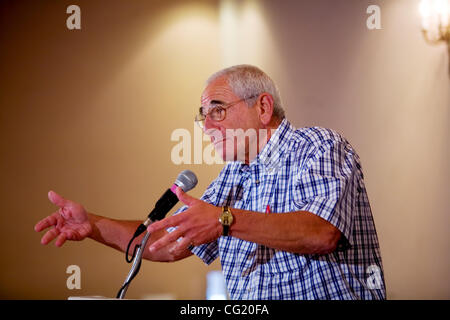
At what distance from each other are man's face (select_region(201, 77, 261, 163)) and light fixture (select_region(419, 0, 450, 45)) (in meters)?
1.94

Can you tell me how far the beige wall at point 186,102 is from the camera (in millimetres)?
3086

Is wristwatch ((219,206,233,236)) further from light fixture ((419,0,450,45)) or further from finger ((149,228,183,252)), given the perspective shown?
light fixture ((419,0,450,45))

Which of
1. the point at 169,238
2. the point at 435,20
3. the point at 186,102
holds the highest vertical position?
the point at 435,20

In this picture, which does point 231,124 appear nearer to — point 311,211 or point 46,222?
point 311,211

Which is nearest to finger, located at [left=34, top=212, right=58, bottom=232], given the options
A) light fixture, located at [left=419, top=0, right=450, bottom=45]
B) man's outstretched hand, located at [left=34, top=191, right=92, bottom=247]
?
man's outstretched hand, located at [left=34, top=191, right=92, bottom=247]

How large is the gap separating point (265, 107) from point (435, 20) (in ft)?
6.37

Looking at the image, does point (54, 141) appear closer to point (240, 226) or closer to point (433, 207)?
point (240, 226)

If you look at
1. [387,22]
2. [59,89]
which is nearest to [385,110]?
[387,22]

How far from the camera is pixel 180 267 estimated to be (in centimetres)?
310

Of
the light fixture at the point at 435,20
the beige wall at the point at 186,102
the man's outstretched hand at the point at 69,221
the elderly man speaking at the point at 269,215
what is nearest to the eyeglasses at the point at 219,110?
the elderly man speaking at the point at 269,215

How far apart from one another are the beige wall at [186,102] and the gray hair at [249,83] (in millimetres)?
1314

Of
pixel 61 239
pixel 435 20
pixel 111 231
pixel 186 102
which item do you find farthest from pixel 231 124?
pixel 435 20

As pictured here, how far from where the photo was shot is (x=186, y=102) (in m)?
3.20

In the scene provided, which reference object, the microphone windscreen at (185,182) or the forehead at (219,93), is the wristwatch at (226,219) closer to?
the microphone windscreen at (185,182)
